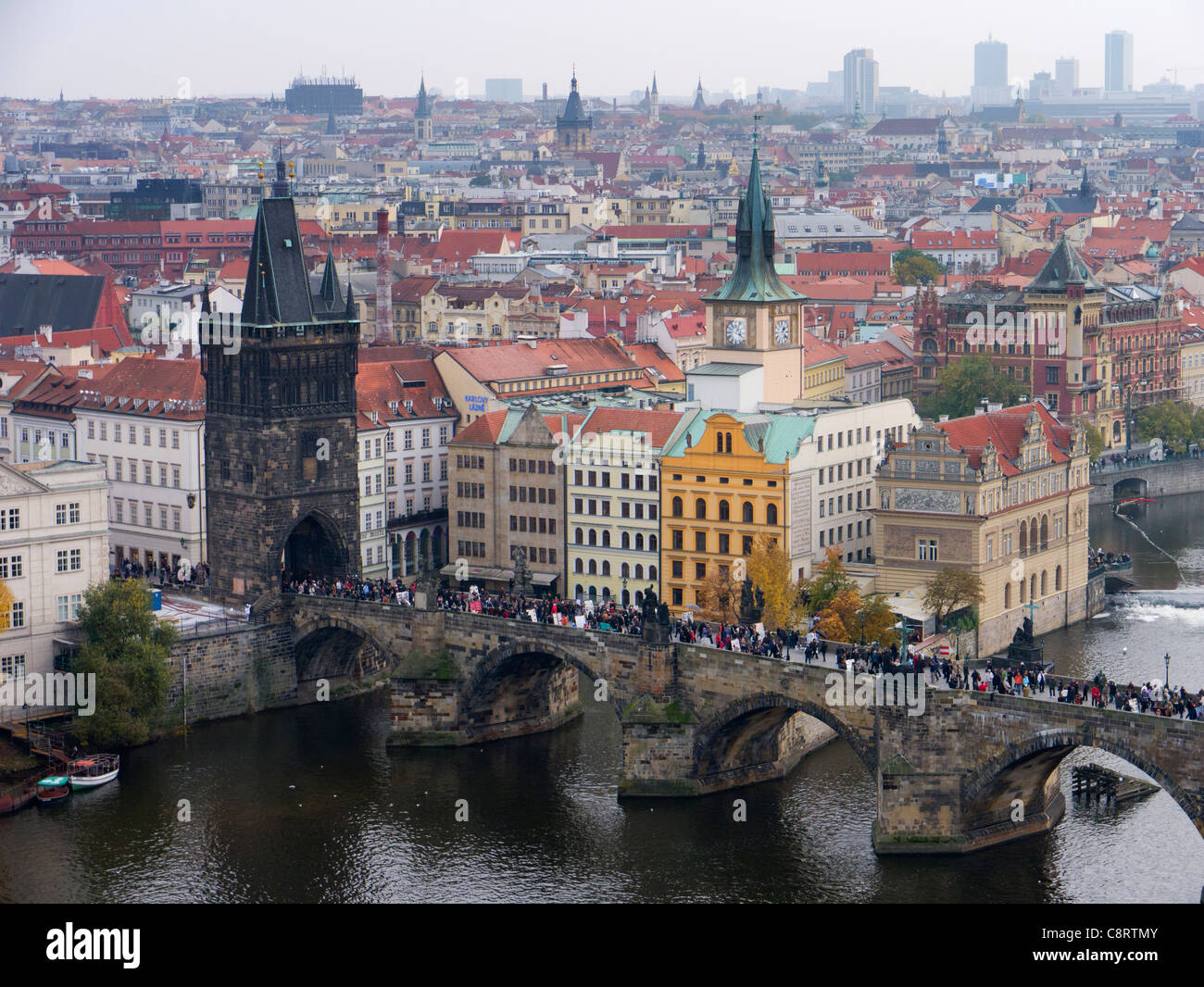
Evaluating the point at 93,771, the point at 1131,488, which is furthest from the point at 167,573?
the point at 1131,488

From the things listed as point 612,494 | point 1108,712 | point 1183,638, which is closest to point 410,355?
point 612,494

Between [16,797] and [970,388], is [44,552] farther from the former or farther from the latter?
[970,388]

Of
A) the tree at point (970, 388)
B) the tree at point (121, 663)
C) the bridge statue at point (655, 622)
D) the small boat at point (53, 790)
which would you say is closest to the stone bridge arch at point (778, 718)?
the bridge statue at point (655, 622)

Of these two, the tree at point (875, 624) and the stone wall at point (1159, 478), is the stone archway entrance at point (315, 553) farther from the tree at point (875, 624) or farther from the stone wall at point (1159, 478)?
the stone wall at point (1159, 478)

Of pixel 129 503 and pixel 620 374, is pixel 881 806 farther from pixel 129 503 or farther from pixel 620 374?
pixel 620 374

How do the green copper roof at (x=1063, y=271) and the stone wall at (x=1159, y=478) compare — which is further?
the green copper roof at (x=1063, y=271)

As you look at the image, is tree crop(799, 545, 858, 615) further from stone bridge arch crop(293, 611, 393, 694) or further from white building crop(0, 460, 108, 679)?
white building crop(0, 460, 108, 679)
